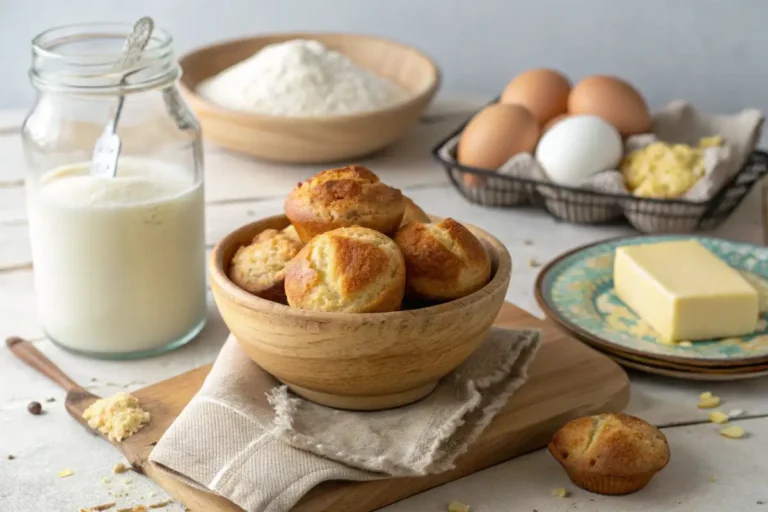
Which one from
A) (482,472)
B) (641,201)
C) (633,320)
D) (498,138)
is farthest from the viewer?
(498,138)

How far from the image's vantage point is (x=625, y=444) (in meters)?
0.96

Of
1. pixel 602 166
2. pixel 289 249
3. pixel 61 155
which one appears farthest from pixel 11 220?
pixel 602 166

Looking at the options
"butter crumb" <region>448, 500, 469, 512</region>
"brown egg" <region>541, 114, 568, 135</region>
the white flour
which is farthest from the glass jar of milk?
"brown egg" <region>541, 114, 568, 135</region>

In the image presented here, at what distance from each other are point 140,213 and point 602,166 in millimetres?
774

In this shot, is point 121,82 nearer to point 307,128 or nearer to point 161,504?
point 161,504

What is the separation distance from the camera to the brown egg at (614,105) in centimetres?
174

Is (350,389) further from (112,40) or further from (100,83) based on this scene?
(112,40)

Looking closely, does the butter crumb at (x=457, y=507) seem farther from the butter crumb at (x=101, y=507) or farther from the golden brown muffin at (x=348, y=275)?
the butter crumb at (x=101, y=507)

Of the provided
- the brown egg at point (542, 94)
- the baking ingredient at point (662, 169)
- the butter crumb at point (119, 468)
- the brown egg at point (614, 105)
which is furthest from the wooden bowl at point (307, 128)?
the butter crumb at point (119, 468)

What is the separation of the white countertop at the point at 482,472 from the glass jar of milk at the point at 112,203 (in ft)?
0.20

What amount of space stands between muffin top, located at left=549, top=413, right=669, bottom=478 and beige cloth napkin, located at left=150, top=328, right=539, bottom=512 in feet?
0.28

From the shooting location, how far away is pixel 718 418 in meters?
1.11

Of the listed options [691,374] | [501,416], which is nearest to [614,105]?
[691,374]

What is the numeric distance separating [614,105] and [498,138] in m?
0.22
